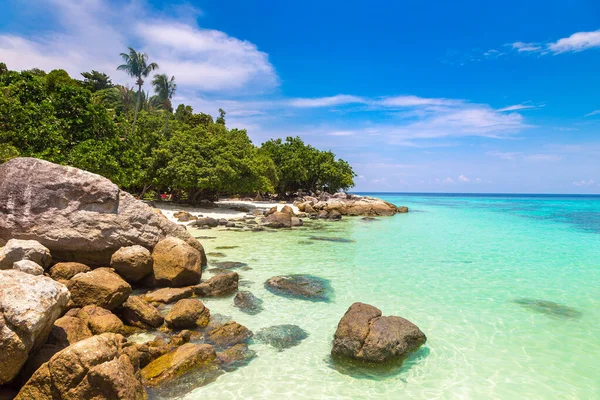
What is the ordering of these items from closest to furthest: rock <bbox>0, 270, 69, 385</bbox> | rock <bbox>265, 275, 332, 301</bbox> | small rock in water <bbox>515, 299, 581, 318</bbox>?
rock <bbox>0, 270, 69, 385</bbox>, small rock in water <bbox>515, 299, 581, 318</bbox>, rock <bbox>265, 275, 332, 301</bbox>

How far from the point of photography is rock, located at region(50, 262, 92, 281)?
837cm

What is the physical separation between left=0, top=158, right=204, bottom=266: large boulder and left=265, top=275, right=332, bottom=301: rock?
4.16m

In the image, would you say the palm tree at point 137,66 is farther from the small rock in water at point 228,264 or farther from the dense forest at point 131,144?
the small rock in water at point 228,264

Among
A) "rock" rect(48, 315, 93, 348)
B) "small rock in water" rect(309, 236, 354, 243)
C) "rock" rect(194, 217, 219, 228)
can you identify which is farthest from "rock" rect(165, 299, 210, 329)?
"rock" rect(194, 217, 219, 228)

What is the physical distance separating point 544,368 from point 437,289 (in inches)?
186

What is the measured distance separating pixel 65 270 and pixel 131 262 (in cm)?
144

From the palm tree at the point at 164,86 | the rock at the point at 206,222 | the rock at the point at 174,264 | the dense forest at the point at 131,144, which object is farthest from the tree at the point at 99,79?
the rock at the point at 174,264

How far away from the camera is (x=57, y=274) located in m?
8.40

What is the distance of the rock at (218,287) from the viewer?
9469mm

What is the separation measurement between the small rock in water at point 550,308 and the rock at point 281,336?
6654 millimetres

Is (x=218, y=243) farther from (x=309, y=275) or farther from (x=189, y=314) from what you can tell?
(x=189, y=314)


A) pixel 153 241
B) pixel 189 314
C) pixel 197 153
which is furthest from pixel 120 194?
pixel 197 153

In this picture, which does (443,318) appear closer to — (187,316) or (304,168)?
(187,316)

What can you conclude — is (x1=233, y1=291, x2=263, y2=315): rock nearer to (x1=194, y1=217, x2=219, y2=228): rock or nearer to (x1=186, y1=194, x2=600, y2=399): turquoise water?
(x1=186, y1=194, x2=600, y2=399): turquoise water
